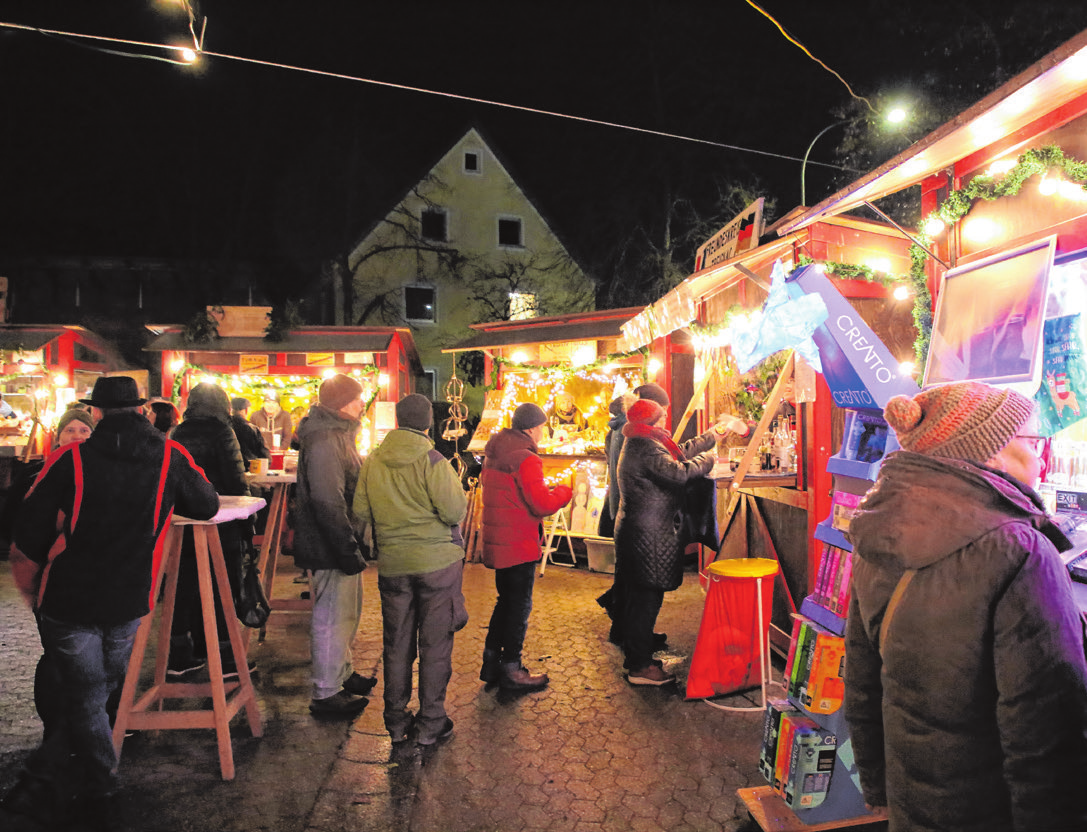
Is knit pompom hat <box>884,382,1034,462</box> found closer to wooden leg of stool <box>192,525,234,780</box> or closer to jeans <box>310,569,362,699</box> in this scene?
wooden leg of stool <box>192,525,234,780</box>

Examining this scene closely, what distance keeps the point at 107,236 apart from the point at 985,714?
24.2 m

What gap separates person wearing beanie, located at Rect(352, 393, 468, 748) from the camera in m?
3.84

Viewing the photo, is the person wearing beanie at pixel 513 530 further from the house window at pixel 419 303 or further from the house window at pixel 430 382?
the house window at pixel 419 303

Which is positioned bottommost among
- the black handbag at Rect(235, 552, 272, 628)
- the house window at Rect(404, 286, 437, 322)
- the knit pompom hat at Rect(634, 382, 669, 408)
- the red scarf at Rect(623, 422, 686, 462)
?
the black handbag at Rect(235, 552, 272, 628)

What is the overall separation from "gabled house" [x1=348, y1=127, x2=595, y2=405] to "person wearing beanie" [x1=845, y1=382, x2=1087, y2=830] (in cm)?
1999

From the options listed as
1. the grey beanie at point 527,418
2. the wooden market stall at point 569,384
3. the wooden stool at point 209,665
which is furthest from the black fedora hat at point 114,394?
the wooden market stall at point 569,384

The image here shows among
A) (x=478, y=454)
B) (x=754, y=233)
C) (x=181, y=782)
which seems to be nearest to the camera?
(x=181, y=782)

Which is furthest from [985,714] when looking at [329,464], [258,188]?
[258,188]

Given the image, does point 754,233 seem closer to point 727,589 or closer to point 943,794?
point 727,589

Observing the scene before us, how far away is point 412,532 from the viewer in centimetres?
384

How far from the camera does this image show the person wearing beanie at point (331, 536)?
4.19 meters

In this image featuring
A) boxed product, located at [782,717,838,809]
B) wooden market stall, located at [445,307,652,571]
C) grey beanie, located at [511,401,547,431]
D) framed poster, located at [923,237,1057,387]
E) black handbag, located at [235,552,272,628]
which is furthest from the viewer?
wooden market stall, located at [445,307,652,571]

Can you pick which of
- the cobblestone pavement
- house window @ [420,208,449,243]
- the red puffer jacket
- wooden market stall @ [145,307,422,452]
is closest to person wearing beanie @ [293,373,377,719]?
the cobblestone pavement

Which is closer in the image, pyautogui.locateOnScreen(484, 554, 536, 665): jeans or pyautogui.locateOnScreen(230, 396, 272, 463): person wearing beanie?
pyautogui.locateOnScreen(484, 554, 536, 665): jeans
